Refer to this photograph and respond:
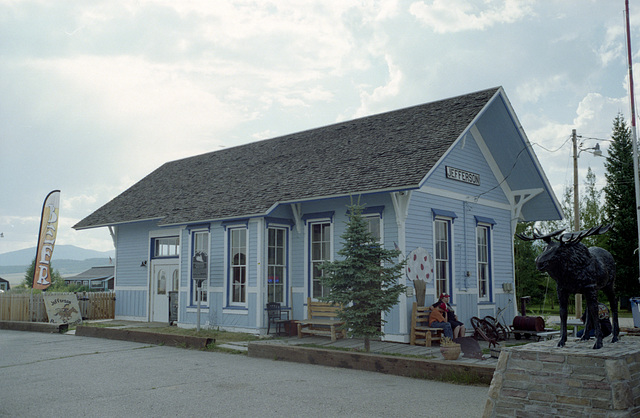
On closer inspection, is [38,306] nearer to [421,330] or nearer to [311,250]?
[311,250]

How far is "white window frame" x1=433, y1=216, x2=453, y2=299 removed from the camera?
14.8m

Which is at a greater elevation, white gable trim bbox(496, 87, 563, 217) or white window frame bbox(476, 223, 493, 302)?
white gable trim bbox(496, 87, 563, 217)

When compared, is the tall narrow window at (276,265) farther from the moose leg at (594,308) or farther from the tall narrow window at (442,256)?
the moose leg at (594,308)

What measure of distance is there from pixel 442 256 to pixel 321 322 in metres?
3.72

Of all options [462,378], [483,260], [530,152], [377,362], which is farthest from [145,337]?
[530,152]

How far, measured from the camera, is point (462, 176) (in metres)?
16.0

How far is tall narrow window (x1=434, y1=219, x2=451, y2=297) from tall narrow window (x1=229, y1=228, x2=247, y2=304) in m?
5.28

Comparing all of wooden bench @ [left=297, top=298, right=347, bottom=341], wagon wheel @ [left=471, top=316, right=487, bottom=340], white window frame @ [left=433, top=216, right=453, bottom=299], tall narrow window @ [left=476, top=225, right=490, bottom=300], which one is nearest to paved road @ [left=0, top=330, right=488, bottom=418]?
wooden bench @ [left=297, top=298, right=347, bottom=341]

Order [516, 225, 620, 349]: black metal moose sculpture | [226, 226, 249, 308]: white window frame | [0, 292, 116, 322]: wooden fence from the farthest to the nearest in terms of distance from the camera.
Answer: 1. [0, 292, 116, 322]: wooden fence
2. [226, 226, 249, 308]: white window frame
3. [516, 225, 620, 349]: black metal moose sculpture

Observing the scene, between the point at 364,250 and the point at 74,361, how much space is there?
21.1ft

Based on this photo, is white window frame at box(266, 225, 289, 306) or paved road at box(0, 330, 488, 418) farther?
white window frame at box(266, 225, 289, 306)

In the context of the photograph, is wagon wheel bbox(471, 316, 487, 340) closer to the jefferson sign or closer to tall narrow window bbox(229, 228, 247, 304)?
the jefferson sign

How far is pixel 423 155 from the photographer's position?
1382 centimetres

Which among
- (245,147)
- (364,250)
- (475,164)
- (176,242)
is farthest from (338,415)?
(245,147)
